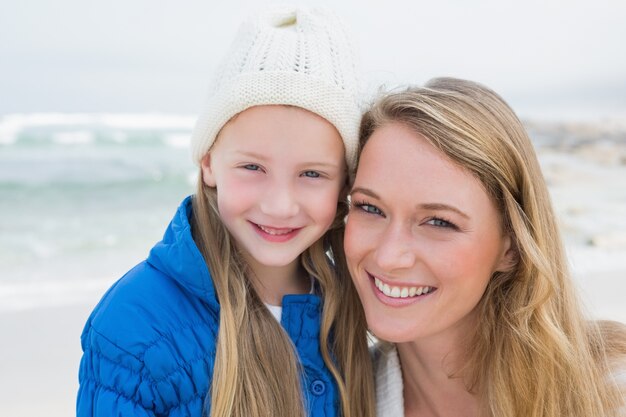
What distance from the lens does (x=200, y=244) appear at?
2566 mm

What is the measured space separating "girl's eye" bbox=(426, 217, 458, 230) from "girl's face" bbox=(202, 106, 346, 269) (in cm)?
40

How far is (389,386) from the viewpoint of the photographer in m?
2.84

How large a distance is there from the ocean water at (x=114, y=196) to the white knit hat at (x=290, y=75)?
4193 millimetres

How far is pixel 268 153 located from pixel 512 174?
0.83m

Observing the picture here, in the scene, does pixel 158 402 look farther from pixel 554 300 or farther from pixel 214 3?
pixel 214 3

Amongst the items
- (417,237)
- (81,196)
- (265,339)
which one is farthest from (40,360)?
(81,196)

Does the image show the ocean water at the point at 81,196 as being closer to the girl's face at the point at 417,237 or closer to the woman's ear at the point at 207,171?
the woman's ear at the point at 207,171

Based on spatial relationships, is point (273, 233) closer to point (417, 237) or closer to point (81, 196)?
point (417, 237)

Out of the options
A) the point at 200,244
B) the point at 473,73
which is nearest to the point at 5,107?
the point at 473,73

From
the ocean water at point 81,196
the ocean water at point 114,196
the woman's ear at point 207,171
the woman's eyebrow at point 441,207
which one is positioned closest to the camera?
the woman's eyebrow at point 441,207

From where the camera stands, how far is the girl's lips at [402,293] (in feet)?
8.15

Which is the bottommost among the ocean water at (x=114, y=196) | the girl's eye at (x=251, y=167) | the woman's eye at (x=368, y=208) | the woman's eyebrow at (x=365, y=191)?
the woman's eye at (x=368, y=208)

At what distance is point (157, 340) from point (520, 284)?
125cm

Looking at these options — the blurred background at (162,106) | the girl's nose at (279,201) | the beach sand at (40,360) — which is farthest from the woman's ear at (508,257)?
the blurred background at (162,106)
